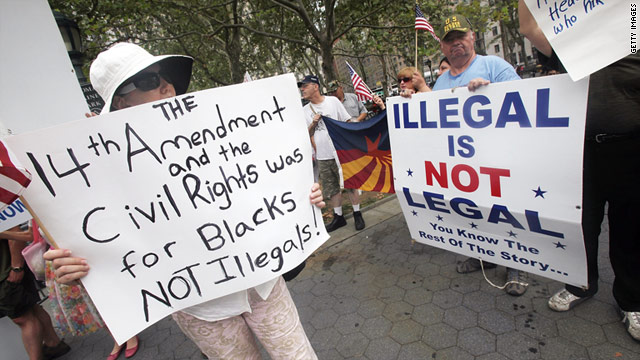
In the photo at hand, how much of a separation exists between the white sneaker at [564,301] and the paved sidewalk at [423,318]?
0.14 ft

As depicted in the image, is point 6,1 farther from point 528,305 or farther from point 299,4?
point 528,305

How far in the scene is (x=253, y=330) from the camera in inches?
55.3

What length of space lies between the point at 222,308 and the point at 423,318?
178cm

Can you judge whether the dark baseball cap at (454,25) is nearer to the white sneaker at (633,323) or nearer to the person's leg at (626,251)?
the person's leg at (626,251)

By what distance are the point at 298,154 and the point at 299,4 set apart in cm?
554

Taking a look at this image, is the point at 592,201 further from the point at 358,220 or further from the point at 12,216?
the point at 12,216

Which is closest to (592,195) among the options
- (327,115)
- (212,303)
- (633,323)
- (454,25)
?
(633,323)

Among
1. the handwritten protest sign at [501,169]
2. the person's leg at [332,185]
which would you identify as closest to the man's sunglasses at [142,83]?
the handwritten protest sign at [501,169]

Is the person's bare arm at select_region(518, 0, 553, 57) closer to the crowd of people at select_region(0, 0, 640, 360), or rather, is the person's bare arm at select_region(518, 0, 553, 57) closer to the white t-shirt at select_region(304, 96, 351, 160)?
the crowd of people at select_region(0, 0, 640, 360)

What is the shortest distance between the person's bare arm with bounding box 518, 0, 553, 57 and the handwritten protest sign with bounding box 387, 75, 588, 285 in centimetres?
32

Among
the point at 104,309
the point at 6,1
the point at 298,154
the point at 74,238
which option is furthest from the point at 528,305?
the point at 6,1

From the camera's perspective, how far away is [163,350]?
2.80 m

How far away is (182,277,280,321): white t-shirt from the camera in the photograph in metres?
1.30

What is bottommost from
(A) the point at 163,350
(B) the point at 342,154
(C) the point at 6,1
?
(A) the point at 163,350
